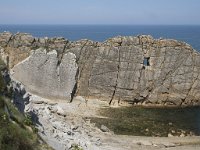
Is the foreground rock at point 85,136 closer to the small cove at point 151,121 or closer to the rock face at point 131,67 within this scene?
the small cove at point 151,121

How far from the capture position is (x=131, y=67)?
171 ft

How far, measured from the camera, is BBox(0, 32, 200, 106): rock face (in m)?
52.1

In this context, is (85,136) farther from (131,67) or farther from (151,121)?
(131,67)

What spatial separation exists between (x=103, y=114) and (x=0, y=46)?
1605cm

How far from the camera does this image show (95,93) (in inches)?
2041

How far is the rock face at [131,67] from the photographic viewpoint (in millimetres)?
52062

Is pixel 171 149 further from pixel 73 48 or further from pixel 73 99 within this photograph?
pixel 73 48

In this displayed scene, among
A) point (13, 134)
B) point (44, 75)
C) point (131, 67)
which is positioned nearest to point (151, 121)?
point (131, 67)

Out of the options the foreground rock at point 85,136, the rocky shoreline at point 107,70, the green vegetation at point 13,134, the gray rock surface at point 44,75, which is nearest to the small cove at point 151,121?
the foreground rock at point 85,136

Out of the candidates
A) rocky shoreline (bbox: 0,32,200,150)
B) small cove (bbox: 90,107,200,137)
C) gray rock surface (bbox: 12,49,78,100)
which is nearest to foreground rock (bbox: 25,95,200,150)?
small cove (bbox: 90,107,200,137)

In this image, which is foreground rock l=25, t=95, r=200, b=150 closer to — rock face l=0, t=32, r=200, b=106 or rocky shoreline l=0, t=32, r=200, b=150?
rocky shoreline l=0, t=32, r=200, b=150

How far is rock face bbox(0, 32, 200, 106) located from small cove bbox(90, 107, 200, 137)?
8.65 feet

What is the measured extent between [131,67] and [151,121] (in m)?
9.65

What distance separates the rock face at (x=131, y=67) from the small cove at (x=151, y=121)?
2.64m
